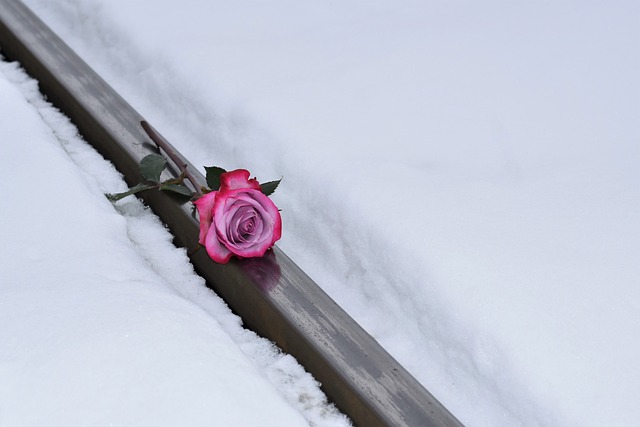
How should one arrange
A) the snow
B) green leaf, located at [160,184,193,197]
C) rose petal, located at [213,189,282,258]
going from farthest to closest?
green leaf, located at [160,184,193,197] < rose petal, located at [213,189,282,258] < the snow

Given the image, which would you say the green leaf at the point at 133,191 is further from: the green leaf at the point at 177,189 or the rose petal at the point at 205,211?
the rose petal at the point at 205,211

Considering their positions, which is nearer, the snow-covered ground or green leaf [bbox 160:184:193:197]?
the snow-covered ground

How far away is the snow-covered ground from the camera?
0.85 meters

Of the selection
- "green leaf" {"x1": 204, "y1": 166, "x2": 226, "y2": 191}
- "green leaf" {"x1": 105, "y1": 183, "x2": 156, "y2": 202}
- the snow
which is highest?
"green leaf" {"x1": 204, "y1": 166, "x2": 226, "y2": 191}

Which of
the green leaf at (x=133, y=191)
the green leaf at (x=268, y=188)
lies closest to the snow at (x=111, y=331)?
the green leaf at (x=133, y=191)

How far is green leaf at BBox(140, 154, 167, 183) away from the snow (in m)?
0.05

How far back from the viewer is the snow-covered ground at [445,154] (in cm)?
85

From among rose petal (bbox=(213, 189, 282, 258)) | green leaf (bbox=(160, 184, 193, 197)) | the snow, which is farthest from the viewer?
green leaf (bbox=(160, 184, 193, 197))

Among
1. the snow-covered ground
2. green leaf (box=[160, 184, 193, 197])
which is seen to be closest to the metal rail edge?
green leaf (box=[160, 184, 193, 197])

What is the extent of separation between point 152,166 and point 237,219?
0.67 feet

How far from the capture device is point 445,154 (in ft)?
3.72

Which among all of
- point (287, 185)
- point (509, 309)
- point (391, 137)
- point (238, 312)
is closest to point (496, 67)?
point (391, 137)

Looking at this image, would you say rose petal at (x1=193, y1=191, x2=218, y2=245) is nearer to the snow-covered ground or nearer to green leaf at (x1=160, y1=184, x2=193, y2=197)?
green leaf at (x1=160, y1=184, x2=193, y2=197)

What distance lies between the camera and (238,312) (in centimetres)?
87
